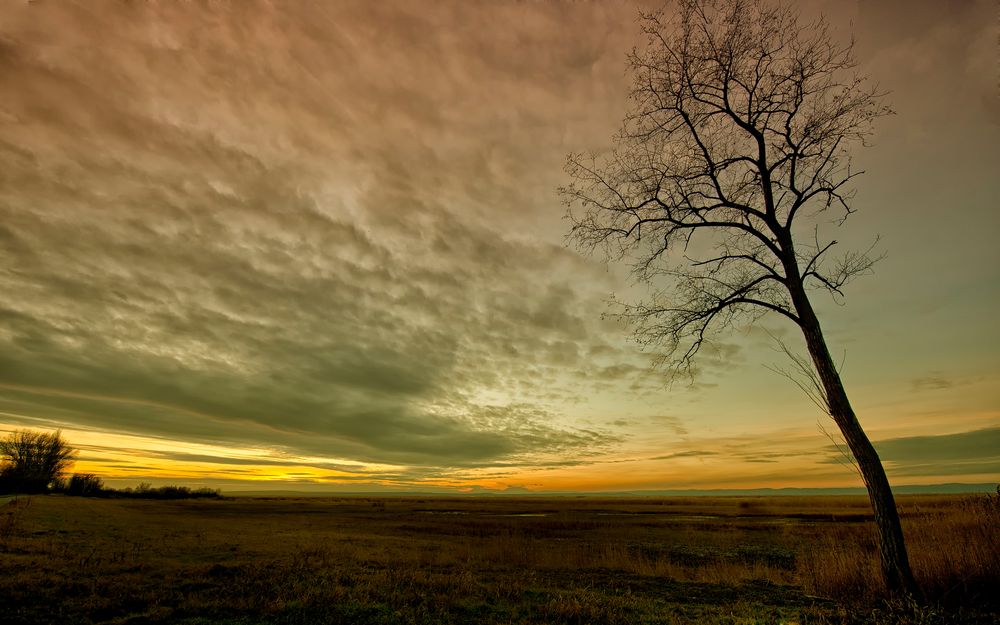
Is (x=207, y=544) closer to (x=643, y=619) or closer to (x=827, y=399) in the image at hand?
(x=643, y=619)

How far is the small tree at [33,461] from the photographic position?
228 feet

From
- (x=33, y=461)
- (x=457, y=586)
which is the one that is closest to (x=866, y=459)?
(x=457, y=586)

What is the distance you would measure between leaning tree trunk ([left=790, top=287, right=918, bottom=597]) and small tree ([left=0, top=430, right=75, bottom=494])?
99131 mm

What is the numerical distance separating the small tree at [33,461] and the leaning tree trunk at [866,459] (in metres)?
99.1

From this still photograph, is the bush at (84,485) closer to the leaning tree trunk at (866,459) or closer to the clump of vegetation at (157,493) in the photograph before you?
the clump of vegetation at (157,493)

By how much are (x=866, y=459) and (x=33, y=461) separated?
121m

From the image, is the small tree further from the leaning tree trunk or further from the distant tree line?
the leaning tree trunk

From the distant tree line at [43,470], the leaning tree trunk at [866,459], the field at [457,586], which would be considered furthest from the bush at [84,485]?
the leaning tree trunk at [866,459]

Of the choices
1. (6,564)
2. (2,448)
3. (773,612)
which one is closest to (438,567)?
(773,612)

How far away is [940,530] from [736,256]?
11.5 m

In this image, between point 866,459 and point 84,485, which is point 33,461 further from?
point 866,459

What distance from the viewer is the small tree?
69.4 meters

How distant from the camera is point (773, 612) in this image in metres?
9.16

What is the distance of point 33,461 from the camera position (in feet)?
265
